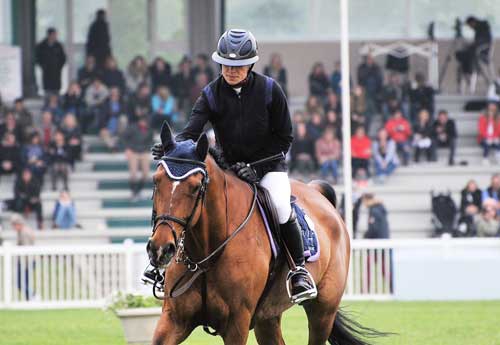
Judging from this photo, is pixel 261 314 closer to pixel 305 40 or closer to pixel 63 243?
pixel 63 243

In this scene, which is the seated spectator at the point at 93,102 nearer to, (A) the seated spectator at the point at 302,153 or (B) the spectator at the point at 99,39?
(B) the spectator at the point at 99,39

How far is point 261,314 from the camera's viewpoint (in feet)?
28.6

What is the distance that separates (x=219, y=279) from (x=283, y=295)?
989 mm

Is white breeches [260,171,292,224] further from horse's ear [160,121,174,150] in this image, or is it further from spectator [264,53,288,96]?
spectator [264,53,288,96]

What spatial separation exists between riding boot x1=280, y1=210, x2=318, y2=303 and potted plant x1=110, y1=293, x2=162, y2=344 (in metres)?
3.98

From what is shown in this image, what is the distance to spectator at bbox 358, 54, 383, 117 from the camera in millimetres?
25750

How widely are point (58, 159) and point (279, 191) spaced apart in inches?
635

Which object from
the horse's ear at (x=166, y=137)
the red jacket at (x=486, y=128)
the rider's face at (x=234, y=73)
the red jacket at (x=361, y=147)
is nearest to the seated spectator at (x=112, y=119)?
the red jacket at (x=361, y=147)

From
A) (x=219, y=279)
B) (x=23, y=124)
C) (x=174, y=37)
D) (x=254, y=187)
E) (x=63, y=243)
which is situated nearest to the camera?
(x=219, y=279)

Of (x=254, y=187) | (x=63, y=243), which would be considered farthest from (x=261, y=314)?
(x=63, y=243)

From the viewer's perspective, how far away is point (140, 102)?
2520 cm

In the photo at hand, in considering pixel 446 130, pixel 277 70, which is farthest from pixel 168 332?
pixel 277 70

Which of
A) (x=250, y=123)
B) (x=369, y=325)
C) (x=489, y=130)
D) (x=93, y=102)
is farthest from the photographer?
(x=93, y=102)

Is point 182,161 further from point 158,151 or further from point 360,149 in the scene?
point 360,149
